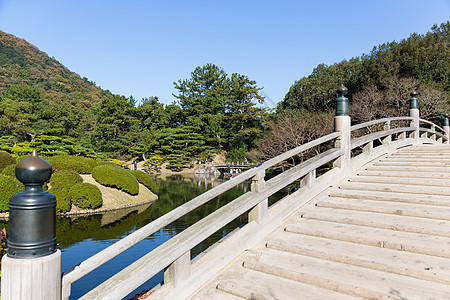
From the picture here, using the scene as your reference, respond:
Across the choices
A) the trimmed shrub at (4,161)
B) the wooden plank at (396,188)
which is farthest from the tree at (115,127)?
the wooden plank at (396,188)

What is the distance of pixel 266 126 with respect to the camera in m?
44.2

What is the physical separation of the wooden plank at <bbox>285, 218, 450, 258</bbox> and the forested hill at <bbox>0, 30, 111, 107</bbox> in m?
66.9

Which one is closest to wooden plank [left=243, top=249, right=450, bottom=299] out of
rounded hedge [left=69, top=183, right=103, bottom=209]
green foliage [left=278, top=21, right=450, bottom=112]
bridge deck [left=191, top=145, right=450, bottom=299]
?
bridge deck [left=191, top=145, right=450, bottom=299]

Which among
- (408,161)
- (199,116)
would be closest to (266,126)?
(199,116)

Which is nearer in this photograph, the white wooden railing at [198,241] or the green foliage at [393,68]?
the white wooden railing at [198,241]

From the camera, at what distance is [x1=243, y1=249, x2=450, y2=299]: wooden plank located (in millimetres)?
2627

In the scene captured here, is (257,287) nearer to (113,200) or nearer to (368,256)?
(368,256)

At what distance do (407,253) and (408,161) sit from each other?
5010 millimetres

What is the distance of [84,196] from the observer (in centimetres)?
1509

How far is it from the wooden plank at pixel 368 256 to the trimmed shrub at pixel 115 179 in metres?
15.1

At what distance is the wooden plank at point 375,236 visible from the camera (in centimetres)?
331

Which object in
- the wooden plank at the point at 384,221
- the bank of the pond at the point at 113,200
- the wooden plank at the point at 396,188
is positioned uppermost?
the wooden plank at the point at 396,188

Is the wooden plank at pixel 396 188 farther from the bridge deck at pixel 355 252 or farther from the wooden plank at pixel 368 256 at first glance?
the wooden plank at pixel 368 256

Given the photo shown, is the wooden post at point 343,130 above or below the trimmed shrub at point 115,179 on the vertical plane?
above
